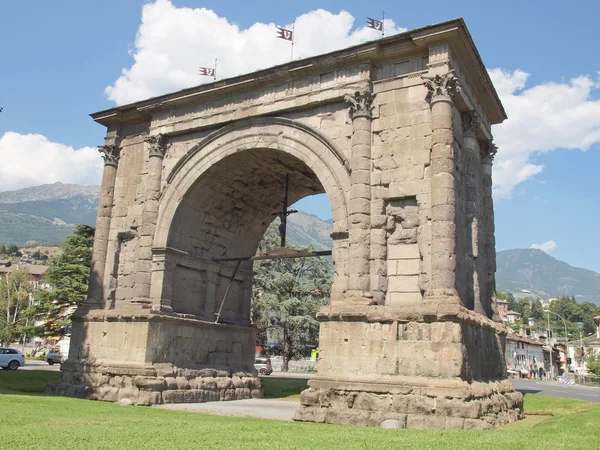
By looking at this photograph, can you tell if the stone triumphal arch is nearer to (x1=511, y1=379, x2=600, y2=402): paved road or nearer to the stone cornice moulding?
the stone cornice moulding

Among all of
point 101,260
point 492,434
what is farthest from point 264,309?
point 492,434

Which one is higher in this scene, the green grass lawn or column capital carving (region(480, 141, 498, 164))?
column capital carving (region(480, 141, 498, 164))

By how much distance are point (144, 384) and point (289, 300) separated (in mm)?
21676

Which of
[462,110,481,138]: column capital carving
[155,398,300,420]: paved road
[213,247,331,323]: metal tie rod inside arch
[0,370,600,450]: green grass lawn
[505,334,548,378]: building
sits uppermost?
[462,110,481,138]: column capital carving

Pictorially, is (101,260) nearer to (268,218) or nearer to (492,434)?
(268,218)

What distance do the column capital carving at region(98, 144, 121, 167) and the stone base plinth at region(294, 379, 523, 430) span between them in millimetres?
10301

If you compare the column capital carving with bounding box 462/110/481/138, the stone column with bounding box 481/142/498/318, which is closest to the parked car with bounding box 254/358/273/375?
the stone column with bounding box 481/142/498/318

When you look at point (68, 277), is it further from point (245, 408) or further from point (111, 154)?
point (245, 408)

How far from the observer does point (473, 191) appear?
48.4ft

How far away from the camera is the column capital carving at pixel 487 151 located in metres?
16.6

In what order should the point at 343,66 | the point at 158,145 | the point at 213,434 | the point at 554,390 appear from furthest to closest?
the point at 554,390 < the point at 158,145 < the point at 343,66 < the point at 213,434

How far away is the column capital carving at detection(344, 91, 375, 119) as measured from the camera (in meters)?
13.9

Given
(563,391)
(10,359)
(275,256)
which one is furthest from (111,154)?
(563,391)

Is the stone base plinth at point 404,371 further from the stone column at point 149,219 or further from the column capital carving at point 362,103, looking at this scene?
the stone column at point 149,219
